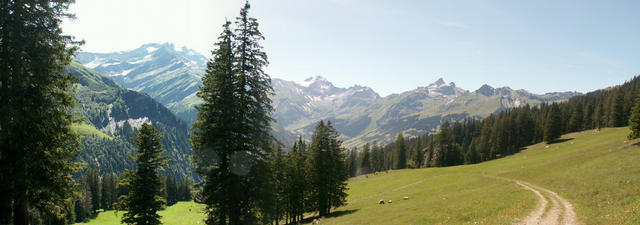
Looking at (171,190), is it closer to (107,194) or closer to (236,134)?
(107,194)

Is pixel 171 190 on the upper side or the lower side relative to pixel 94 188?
lower

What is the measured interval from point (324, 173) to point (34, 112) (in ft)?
107

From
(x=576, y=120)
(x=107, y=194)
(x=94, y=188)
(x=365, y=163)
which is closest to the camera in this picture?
(x=576, y=120)

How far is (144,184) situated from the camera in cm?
3095

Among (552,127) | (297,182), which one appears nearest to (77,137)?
(297,182)

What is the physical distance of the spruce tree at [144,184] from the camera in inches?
1200

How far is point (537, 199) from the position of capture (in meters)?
26.7

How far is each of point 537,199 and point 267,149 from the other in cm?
2567

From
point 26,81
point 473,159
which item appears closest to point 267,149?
point 26,81

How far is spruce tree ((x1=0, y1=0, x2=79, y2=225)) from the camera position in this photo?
14.3m

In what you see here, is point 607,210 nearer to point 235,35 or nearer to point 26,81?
point 235,35

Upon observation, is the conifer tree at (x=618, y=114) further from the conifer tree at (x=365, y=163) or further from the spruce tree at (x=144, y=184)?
the spruce tree at (x=144, y=184)

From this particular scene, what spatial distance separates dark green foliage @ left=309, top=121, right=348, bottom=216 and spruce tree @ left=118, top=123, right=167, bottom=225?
20.1 m

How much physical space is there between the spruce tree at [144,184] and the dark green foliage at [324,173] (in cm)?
2007
